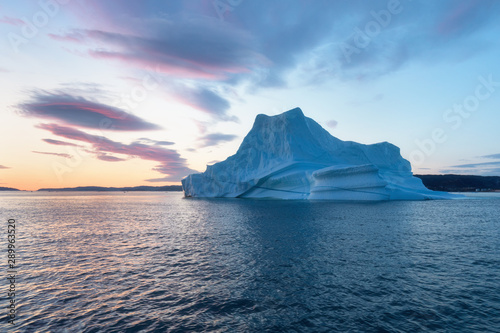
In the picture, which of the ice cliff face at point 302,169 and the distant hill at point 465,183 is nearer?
the ice cliff face at point 302,169

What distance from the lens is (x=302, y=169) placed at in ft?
217

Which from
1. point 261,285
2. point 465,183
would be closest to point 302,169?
point 261,285

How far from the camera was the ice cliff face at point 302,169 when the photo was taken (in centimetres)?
5866

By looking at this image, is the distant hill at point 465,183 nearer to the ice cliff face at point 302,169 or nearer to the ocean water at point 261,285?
the ice cliff face at point 302,169

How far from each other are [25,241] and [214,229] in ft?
48.2

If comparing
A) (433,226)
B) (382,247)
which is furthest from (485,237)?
(382,247)

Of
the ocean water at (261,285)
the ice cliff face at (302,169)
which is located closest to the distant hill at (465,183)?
the ice cliff face at (302,169)

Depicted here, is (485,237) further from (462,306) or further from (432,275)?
(462,306)

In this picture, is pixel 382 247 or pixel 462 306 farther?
pixel 382 247

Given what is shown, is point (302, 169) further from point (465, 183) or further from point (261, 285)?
point (465, 183)

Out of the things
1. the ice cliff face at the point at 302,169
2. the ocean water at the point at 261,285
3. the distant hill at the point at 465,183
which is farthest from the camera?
the distant hill at the point at 465,183

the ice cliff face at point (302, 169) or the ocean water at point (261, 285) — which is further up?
the ice cliff face at point (302, 169)

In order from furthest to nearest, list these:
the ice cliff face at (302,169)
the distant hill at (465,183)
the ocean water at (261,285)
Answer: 1. the distant hill at (465,183)
2. the ice cliff face at (302,169)
3. the ocean water at (261,285)

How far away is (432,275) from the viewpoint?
39.8ft
